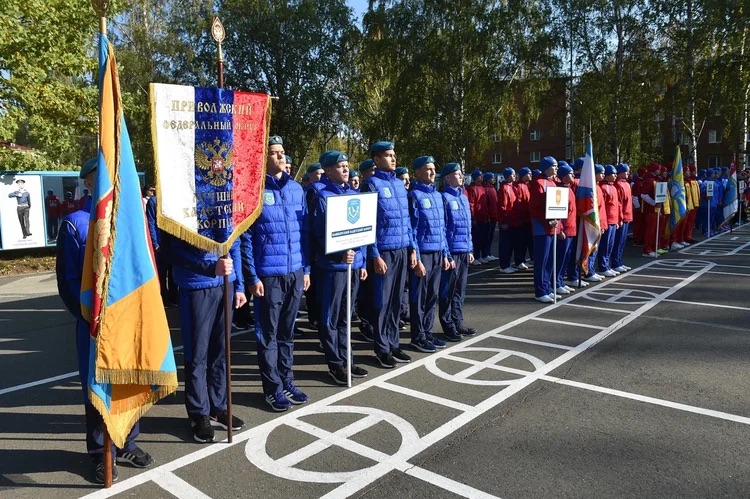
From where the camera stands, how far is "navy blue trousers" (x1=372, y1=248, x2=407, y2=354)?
5402 millimetres

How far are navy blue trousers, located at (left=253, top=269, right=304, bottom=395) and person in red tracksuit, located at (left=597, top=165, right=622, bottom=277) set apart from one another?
760cm

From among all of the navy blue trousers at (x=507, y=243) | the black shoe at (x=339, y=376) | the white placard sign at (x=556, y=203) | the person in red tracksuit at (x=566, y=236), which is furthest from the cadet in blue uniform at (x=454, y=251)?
the navy blue trousers at (x=507, y=243)

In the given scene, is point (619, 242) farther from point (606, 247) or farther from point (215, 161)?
point (215, 161)

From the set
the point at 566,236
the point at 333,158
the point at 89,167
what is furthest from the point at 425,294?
the point at 566,236

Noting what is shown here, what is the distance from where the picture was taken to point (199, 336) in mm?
3873

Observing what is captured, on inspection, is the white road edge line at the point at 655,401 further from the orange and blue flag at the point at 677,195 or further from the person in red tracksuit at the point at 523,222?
the orange and blue flag at the point at 677,195

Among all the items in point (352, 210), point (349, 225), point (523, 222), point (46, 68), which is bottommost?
point (523, 222)

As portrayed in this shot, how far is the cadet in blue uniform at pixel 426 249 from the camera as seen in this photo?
5.97 metres

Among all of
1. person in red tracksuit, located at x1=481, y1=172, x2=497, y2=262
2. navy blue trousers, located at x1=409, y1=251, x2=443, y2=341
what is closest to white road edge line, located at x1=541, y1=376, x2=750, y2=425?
navy blue trousers, located at x1=409, y1=251, x2=443, y2=341

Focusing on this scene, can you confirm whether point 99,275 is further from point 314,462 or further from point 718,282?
point 718,282

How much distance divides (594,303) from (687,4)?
22.8 m

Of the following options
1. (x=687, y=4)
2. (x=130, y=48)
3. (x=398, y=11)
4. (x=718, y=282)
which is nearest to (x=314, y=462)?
(x=718, y=282)

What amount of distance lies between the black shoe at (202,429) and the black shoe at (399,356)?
7.38 ft

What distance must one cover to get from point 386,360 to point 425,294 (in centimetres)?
97
